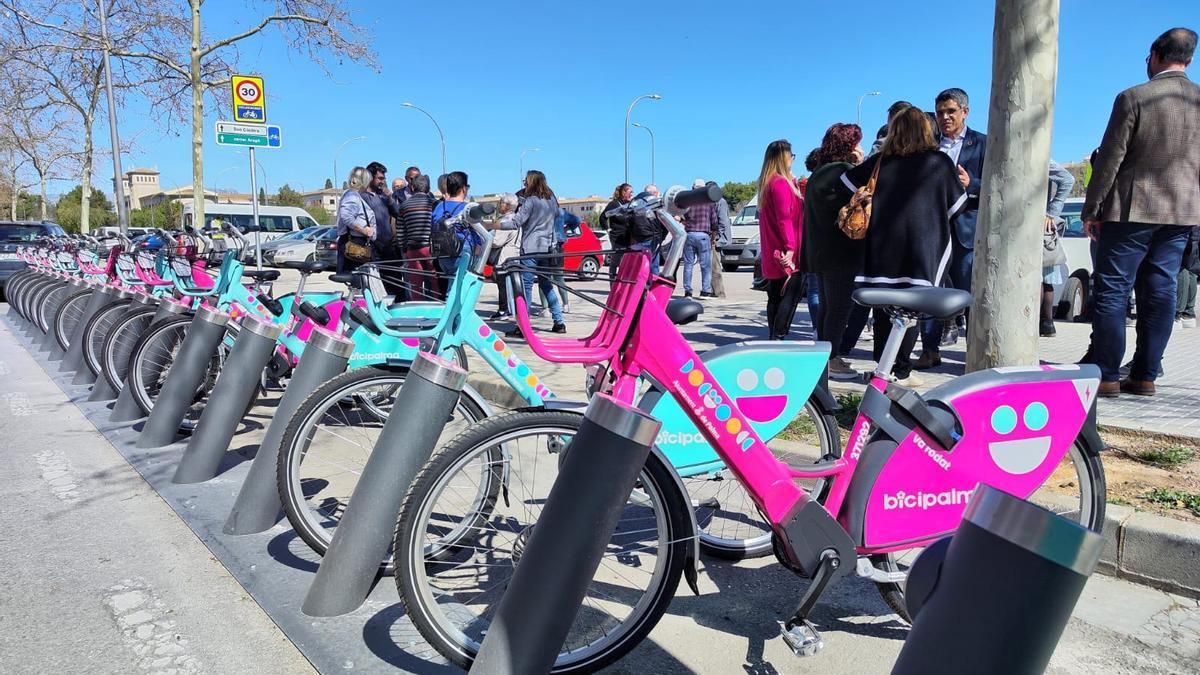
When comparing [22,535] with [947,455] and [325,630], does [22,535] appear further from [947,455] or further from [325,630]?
[947,455]

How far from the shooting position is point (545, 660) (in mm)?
1923

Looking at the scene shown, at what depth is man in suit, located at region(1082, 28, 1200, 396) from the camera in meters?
4.55

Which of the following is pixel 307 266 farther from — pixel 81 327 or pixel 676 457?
pixel 81 327

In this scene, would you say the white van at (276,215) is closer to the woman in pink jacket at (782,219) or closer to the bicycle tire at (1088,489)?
the woman in pink jacket at (782,219)

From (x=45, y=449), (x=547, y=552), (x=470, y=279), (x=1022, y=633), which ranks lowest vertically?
(x=45, y=449)

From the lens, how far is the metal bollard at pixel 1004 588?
1.04 metres

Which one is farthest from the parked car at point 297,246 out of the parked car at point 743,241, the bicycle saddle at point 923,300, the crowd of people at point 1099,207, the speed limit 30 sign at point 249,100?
the bicycle saddle at point 923,300

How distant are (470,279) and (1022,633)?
235cm

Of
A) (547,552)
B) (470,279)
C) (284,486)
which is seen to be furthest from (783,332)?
(547,552)

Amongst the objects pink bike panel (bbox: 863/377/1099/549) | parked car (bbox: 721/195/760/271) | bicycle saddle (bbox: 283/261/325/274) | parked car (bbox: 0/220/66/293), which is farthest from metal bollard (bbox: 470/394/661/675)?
parked car (bbox: 721/195/760/271)

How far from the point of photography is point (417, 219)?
823 centimetres

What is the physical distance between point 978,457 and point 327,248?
639 inches

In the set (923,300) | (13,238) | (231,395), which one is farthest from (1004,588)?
(13,238)

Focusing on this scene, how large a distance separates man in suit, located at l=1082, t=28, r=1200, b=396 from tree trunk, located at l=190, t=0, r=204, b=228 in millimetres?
15337
